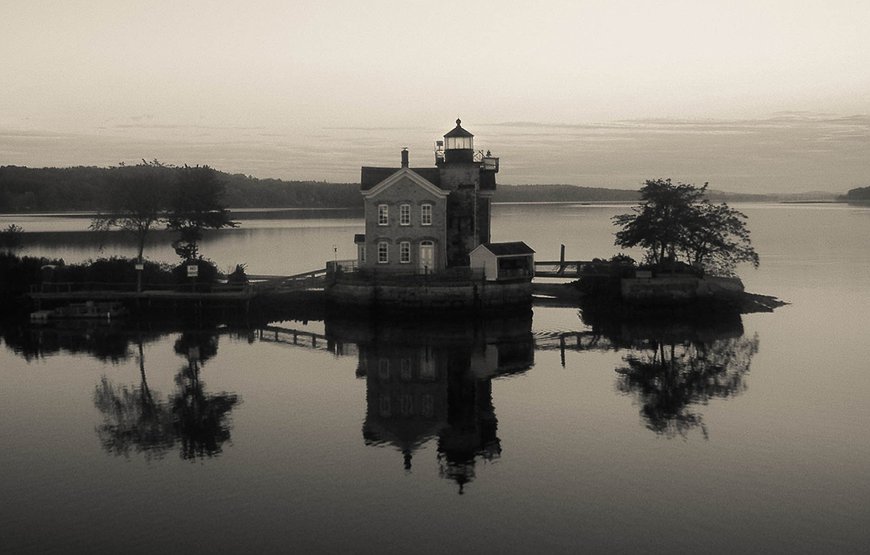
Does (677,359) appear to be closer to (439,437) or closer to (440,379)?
(440,379)

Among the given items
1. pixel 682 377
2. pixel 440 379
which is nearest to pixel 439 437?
pixel 440 379

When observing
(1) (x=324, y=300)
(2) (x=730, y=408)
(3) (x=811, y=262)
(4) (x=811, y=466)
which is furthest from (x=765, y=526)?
(3) (x=811, y=262)

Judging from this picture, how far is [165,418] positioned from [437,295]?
20.8 m

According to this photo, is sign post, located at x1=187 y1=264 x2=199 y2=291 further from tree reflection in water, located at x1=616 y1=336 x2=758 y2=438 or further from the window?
tree reflection in water, located at x1=616 y1=336 x2=758 y2=438

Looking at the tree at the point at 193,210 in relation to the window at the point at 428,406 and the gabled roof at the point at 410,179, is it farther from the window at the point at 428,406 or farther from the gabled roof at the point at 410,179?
the window at the point at 428,406

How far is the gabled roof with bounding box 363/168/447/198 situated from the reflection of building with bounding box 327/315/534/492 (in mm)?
8029

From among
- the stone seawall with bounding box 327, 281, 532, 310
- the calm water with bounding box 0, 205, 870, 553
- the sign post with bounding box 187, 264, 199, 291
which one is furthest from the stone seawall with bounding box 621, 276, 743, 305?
the sign post with bounding box 187, 264, 199, 291

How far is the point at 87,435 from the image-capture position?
27312mm

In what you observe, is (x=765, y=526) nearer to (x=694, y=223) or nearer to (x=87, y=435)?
(x=87, y=435)

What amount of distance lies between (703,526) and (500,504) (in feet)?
15.7

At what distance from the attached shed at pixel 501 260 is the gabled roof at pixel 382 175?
5.05 metres

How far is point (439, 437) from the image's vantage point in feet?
90.9

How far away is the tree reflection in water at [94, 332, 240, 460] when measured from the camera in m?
26.2

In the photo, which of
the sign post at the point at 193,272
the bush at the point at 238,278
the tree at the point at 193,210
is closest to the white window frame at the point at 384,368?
the sign post at the point at 193,272
